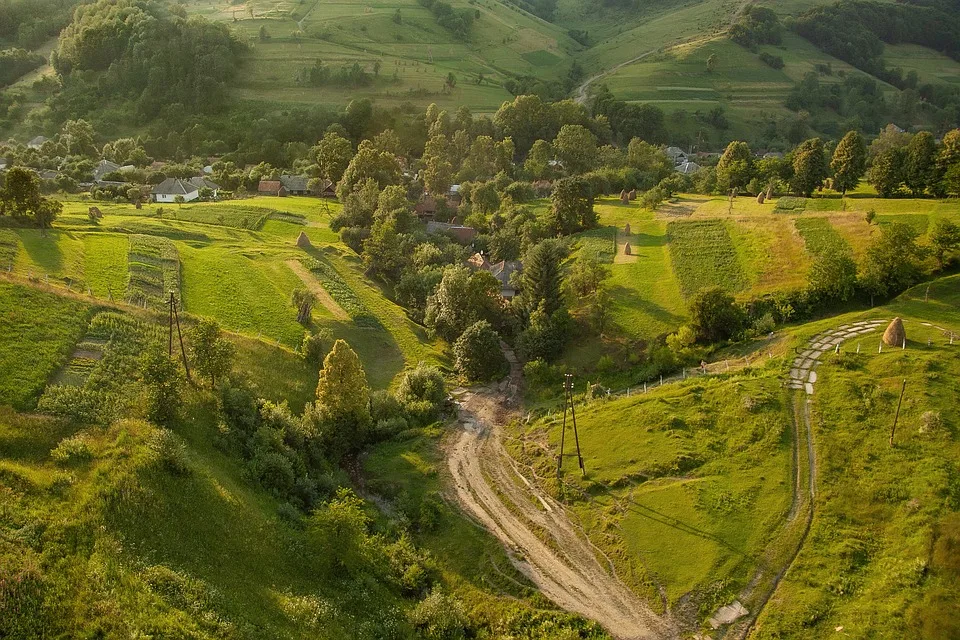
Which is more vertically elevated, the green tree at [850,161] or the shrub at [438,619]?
the green tree at [850,161]

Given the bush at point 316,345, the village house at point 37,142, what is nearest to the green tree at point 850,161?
the bush at point 316,345

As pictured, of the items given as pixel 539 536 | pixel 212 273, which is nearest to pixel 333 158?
pixel 212 273

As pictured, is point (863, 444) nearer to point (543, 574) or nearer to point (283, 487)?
point (543, 574)

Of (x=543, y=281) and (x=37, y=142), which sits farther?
(x=37, y=142)

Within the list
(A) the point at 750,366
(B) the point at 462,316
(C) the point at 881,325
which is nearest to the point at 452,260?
(B) the point at 462,316

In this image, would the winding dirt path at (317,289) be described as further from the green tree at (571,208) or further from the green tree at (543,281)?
the green tree at (571,208)

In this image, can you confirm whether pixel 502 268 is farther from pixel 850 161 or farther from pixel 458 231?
pixel 850 161

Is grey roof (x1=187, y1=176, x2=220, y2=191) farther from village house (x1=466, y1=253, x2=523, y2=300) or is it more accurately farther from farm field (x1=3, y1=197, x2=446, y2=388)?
village house (x1=466, y1=253, x2=523, y2=300)
